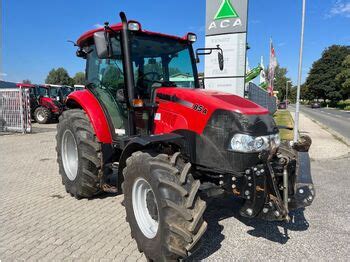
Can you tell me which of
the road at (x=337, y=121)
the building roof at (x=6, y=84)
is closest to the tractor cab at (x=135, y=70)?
the road at (x=337, y=121)

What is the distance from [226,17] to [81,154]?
201 inches

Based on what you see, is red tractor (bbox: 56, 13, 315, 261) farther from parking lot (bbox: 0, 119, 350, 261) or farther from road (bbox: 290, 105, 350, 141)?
road (bbox: 290, 105, 350, 141)

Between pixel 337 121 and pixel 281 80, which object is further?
pixel 281 80

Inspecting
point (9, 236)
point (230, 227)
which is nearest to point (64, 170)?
point (9, 236)

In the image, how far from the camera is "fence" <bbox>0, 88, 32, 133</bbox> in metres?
14.1

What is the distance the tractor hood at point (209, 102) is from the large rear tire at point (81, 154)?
1425mm

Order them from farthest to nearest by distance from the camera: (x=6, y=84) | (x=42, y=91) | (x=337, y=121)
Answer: (x=6, y=84) → (x=337, y=121) → (x=42, y=91)

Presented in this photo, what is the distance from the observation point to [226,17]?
25.7ft

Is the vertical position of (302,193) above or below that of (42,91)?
below

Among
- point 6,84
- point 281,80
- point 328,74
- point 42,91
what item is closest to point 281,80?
point 281,80

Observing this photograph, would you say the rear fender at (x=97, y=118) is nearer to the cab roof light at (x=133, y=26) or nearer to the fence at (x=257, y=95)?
the cab roof light at (x=133, y=26)

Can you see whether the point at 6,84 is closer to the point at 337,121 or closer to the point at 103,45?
the point at 337,121

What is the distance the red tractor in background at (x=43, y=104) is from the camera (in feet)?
60.5

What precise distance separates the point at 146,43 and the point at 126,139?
1.29 m
